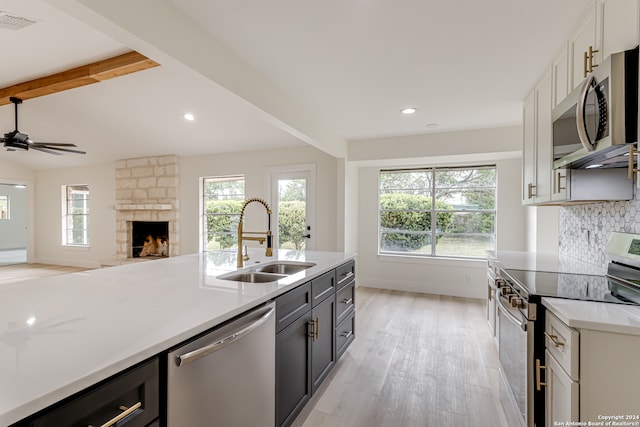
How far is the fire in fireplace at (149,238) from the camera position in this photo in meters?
6.20

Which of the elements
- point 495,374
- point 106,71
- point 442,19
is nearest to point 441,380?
point 495,374

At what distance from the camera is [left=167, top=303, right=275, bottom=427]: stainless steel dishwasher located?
0.97 meters

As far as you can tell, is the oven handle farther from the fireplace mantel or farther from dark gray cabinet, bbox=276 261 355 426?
the fireplace mantel

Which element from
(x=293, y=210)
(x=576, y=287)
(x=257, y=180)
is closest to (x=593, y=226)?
(x=576, y=287)

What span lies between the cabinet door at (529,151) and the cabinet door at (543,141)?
9 cm

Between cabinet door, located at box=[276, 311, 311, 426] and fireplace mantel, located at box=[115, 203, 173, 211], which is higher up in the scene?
fireplace mantel, located at box=[115, 203, 173, 211]

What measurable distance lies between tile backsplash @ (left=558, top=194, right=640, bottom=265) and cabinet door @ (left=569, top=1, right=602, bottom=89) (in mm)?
833

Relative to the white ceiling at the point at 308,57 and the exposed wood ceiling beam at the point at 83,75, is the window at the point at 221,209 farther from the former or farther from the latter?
the exposed wood ceiling beam at the point at 83,75

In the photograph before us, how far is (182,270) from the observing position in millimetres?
1917

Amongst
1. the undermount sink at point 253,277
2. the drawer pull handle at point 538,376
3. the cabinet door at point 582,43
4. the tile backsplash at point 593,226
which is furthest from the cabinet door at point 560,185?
the undermount sink at point 253,277

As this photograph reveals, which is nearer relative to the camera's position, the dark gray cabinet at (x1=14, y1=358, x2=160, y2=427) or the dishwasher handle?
the dark gray cabinet at (x1=14, y1=358, x2=160, y2=427)

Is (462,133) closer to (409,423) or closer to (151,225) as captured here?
(409,423)

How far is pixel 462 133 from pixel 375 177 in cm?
149

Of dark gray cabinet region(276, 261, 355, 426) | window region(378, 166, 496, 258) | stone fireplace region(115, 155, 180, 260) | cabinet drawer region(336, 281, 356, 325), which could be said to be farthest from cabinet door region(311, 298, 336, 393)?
stone fireplace region(115, 155, 180, 260)
